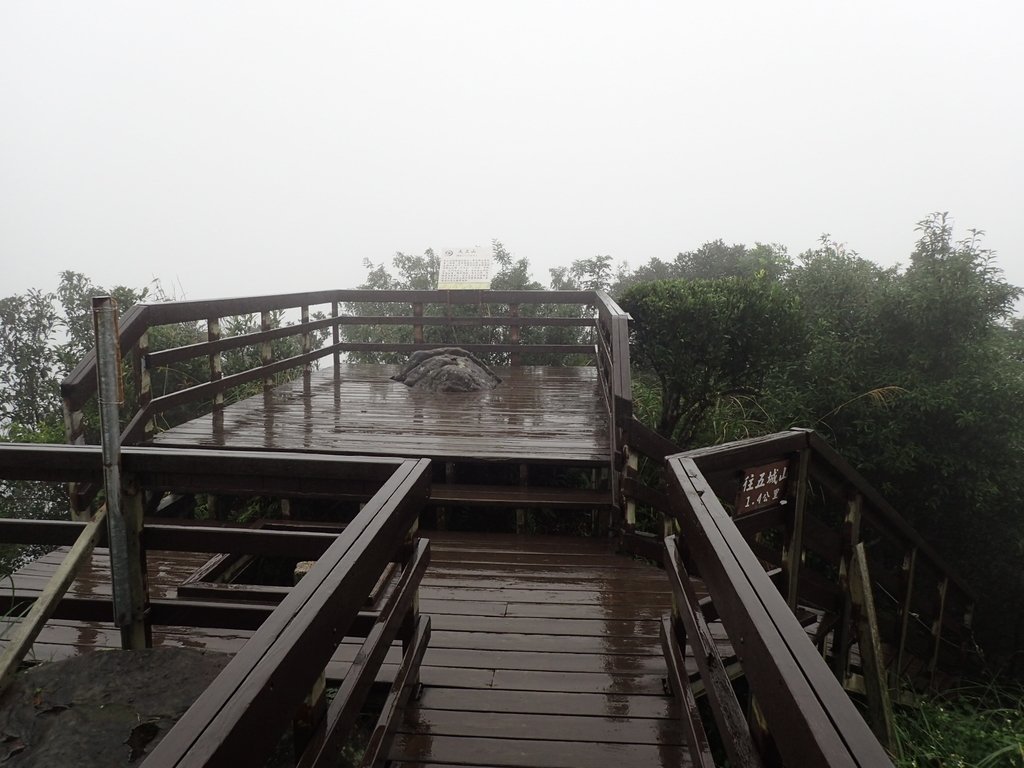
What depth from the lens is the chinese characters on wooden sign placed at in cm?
247

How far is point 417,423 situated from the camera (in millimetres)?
5801

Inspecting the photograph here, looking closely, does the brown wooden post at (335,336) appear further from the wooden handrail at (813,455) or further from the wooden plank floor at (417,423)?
the wooden handrail at (813,455)

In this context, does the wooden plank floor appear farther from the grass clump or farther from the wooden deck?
the grass clump

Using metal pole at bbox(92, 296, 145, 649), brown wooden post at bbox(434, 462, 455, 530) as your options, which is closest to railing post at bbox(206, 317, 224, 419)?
brown wooden post at bbox(434, 462, 455, 530)

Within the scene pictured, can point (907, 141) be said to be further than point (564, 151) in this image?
No

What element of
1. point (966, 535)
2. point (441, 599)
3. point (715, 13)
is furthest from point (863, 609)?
point (715, 13)

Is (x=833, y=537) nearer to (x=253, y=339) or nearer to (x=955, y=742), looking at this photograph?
(x=955, y=742)

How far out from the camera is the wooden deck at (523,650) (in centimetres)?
222

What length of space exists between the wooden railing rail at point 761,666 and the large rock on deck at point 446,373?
5.54 meters

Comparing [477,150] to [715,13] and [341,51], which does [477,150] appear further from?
[715,13]

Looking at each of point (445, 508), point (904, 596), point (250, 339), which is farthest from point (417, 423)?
point (904, 596)

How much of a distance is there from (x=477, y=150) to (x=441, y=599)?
62.7 metres

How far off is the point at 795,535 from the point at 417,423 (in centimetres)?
365

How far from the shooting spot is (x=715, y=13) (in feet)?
160
